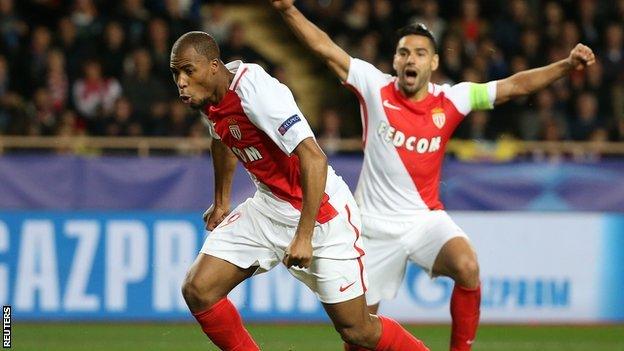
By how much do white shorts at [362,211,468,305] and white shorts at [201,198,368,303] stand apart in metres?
0.99

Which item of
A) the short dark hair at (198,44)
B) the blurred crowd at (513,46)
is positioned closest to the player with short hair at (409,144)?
the short dark hair at (198,44)

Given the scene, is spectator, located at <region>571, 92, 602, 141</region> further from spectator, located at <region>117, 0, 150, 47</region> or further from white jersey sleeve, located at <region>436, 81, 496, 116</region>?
white jersey sleeve, located at <region>436, 81, 496, 116</region>

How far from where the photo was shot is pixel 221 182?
7.04m

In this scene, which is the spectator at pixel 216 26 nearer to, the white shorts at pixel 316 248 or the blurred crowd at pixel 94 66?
the blurred crowd at pixel 94 66

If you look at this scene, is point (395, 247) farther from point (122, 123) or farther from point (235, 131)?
point (122, 123)

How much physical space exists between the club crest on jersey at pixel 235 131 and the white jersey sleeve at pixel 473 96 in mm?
1912

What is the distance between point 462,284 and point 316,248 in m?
1.27

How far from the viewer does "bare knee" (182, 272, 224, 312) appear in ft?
21.0

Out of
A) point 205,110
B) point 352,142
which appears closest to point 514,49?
point 352,142

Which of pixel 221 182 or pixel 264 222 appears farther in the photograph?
pixel 221 182

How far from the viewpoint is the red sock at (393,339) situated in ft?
21.6

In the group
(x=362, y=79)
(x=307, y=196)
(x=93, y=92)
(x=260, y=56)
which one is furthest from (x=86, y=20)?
(x=307, y=196)

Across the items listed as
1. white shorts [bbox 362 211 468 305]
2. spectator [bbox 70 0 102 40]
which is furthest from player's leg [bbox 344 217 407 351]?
spectator [bbox 70 0 102 40]

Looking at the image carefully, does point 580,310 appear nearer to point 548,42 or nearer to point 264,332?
point 264,332
